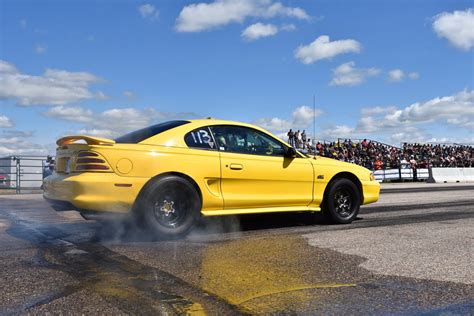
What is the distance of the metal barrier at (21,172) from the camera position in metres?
17.2

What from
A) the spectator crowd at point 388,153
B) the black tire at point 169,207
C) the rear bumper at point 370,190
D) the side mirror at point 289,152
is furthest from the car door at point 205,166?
the spectator crowd at point 388,153

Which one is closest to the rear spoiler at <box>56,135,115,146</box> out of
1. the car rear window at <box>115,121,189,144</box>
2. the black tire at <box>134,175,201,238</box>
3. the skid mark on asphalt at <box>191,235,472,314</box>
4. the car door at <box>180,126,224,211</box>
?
the car rear window at <box>115,121,189,144</box>

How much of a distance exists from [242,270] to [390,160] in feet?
89.7

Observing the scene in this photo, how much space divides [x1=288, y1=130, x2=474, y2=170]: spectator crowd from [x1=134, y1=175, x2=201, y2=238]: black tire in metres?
19.9

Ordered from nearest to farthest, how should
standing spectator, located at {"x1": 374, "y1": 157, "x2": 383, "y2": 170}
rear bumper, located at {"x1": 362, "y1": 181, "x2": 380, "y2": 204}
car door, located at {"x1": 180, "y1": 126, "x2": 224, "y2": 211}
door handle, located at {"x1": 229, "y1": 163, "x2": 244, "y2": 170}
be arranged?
car door, located at {"x1": 180, "y1": 126, "x2": 224, "y2": 211} → door handle, located at {"x1": 229, "y1": 163, "x2": 244, "y2": 170} → rear bumper, located at {"x1": 362, "y1": 181, "x2": 380, "y2": 204} → standing spectator, located at {"x1": 374, "y1": 157, "x2": 383, "y2": 170}

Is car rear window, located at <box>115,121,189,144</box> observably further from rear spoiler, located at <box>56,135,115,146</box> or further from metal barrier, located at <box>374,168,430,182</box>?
metal barrier, located at <box>374,168,430,182</box>

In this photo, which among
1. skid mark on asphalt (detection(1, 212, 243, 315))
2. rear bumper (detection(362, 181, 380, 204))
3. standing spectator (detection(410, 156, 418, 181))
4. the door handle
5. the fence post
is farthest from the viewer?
standing spectator (detection(410, 156, 418, 181))

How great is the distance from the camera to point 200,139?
245 inches

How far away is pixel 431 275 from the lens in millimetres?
4242

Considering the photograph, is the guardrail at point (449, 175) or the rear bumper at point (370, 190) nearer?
the rear bumper at point (370, 190)

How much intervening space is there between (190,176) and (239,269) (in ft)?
5.89

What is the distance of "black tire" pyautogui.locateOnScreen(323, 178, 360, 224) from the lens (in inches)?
283

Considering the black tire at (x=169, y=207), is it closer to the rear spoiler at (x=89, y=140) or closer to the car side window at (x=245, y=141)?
the rear spoiler at (x=89, y=140)

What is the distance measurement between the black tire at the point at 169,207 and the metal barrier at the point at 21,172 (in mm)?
12887
